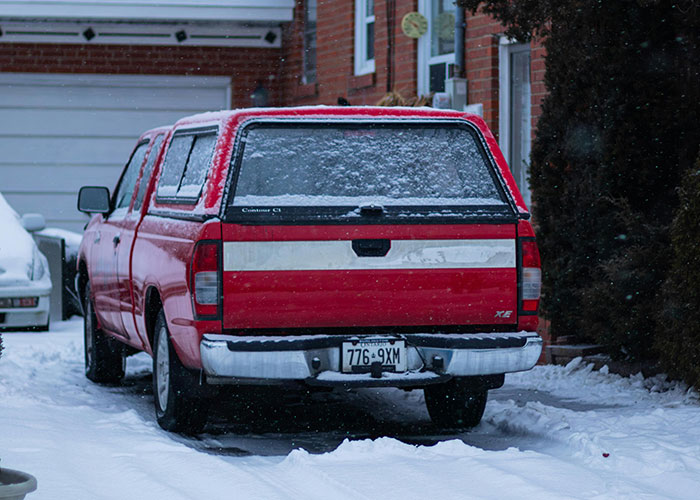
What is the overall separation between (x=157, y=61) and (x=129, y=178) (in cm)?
1117

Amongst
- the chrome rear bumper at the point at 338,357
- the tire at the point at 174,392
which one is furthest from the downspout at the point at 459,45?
the chrome rear bumper at the point at 338,357

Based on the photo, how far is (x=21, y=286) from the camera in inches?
529

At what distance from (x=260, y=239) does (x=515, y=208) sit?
1425 mm

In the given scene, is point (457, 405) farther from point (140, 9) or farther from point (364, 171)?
point (140, 9)

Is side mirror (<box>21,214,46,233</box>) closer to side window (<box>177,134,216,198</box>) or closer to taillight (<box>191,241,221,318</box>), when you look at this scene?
side window (<box>177,134,216,198</box>)

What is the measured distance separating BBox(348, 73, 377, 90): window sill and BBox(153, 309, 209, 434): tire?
896 cm

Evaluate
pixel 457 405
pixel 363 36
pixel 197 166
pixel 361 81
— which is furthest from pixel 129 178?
pixel 363 36

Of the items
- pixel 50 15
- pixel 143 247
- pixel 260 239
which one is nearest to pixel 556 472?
pixel 260 239

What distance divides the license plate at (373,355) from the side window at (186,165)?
1209 mm

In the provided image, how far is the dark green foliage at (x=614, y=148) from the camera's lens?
30.9ft

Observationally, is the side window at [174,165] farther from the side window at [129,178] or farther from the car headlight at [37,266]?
the car headlight at [37,266]

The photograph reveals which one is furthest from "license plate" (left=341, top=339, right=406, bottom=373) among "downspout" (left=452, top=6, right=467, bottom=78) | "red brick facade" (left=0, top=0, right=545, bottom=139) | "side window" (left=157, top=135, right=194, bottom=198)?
"downspout" (left=452, top=6, right=467, bottom=78)

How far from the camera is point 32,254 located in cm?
1391

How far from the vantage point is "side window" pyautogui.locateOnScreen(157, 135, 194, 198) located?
823 cm
